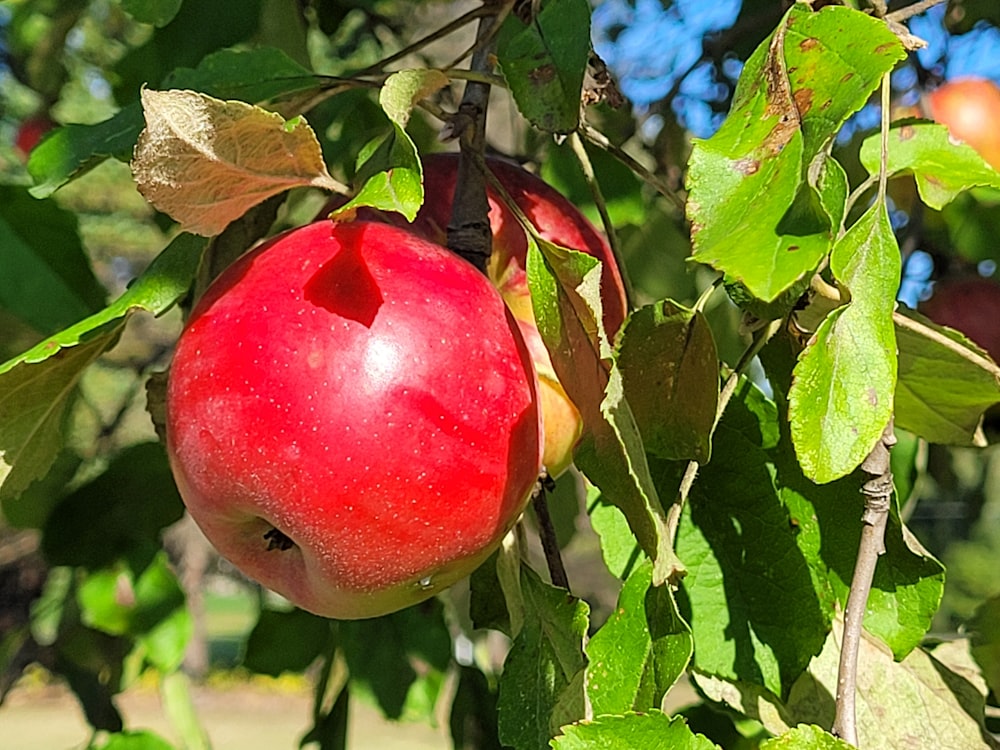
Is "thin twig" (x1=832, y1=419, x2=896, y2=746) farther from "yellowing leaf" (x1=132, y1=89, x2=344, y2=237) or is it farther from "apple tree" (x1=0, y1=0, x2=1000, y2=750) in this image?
"yellowing leaf" (x1=132, y1=89, x2=344, y2=237)

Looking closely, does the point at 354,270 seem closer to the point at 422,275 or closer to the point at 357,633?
the point at 422,275

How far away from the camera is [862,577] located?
1.64 ft

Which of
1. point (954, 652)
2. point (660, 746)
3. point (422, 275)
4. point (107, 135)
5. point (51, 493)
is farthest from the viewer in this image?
point (51, 493)

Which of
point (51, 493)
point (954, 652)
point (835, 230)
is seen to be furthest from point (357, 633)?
point (835, 230)

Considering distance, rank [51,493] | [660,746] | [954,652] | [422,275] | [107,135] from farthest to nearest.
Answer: [51,493]
[954,652]
[107,135]
[422,275]
[660,746]

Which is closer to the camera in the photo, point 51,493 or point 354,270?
point 354,270

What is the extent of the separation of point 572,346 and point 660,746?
18cm

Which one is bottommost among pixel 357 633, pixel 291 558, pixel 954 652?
pixel 357 633

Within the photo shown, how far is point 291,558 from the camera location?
1.91 feet

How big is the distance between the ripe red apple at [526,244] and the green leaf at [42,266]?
360mm

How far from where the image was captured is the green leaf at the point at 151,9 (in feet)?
2.40

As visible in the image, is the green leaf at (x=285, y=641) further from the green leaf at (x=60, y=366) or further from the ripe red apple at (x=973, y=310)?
the ripe red apple at (x=973, y=310)

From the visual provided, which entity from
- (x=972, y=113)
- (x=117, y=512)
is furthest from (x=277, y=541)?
A: (x=972, y=113)

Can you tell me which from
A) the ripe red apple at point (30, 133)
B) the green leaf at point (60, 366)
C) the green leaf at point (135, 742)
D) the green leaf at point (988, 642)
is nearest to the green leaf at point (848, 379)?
the green leaf at point (60, 366)
